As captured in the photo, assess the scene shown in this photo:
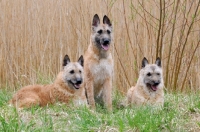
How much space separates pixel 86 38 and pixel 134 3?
4.09 ft

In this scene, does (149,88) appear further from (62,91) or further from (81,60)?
(62,91)

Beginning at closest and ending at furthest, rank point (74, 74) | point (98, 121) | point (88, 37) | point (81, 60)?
1. point (98, 121)
2. point (74, 74)
3. point (81, 60)
4. point (88, 37)

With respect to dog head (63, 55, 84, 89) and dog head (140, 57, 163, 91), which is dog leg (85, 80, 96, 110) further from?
dog head (140, 57, 163, 91)

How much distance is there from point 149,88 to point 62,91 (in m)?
1.42

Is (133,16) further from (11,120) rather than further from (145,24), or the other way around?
(11,120)

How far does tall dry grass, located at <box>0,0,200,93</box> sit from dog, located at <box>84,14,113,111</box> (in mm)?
1435

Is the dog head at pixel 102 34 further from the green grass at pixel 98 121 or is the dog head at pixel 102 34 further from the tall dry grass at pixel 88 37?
the green grass at pixel 98 121

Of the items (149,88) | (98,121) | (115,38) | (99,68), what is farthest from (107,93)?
(98,121)

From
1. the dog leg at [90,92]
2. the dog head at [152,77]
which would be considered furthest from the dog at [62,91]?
the dog head at [152,77]

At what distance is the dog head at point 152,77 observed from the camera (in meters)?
8.21

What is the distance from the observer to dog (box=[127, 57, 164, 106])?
8172 millimetres

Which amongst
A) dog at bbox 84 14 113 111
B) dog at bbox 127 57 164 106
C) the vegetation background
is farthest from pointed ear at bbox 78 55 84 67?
the vegetation background

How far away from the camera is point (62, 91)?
8.04 metres

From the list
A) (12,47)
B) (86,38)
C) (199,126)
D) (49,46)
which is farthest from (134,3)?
(199,126)
